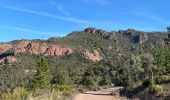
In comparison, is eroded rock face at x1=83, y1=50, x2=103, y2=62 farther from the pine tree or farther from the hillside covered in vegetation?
the pine tree

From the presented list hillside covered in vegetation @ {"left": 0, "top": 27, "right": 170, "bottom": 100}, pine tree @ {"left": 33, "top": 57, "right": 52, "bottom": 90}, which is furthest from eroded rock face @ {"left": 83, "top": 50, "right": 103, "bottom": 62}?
pine tree @ {"left": 33, "top": 57, "right": 52, "bottom": 90}

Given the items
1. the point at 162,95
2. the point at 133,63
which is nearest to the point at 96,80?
the point at 133,63

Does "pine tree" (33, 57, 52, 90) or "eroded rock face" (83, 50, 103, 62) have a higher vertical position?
"eroded rock face" (83, 50, 103, 62)

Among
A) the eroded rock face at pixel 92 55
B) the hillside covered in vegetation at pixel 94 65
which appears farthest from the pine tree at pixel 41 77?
the eroded rock face at pixel 92 55

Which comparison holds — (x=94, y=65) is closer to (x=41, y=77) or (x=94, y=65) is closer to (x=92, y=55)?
(x=92, y=55)

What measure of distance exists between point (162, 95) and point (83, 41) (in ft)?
547

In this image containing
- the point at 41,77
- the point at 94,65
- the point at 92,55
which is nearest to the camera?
the point at 41,77

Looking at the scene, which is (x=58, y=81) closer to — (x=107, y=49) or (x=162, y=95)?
(x=162, y=95)

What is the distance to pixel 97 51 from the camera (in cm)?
19812

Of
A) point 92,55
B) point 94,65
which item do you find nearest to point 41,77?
point 94,65

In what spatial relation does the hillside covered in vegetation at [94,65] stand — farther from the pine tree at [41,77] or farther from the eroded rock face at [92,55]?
the pine tree at [41,77]

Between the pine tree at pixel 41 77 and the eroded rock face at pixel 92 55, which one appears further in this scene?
the eroded rock face at pixel 92 55

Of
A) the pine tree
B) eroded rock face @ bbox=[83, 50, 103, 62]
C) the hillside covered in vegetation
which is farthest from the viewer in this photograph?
eroded rock face @ bbox=[83, 50, 103, 62]

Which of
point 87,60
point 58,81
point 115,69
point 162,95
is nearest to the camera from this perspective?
point 162,95
